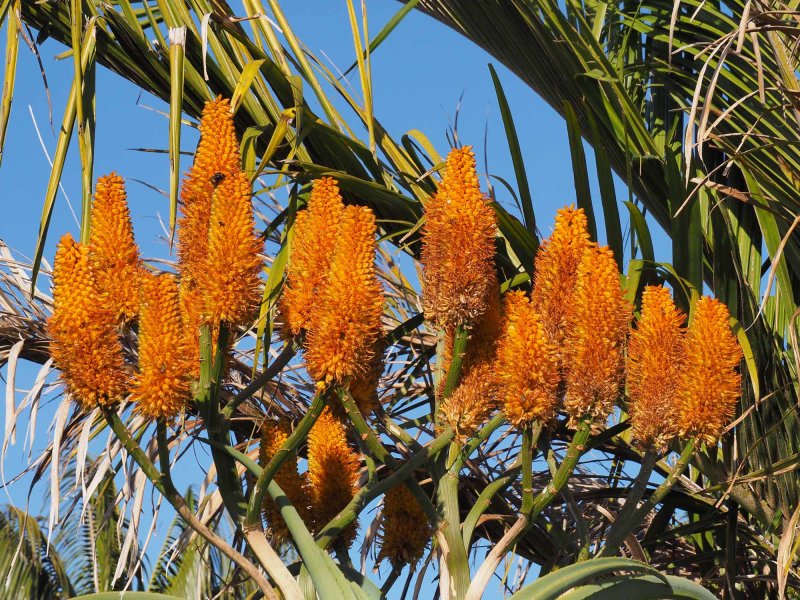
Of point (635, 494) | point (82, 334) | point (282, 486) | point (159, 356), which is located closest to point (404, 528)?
point (282, 486)

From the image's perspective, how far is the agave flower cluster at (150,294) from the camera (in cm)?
210

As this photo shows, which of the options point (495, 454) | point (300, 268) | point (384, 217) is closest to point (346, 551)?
point (300, 268)

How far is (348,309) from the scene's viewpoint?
6.91ft

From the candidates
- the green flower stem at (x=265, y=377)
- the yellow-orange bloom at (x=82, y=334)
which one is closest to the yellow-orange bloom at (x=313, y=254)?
the green flower stem at (x=265, y=377)


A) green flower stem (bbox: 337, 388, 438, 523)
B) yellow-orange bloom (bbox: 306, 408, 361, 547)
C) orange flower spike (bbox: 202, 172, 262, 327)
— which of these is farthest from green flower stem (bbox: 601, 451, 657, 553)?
orange flower spike (bbox: 202, 172, 262, 327)

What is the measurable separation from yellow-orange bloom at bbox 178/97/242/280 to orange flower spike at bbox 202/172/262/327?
0.19ft

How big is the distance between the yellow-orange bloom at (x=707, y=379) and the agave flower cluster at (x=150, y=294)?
0.87 meters

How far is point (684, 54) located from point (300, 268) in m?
2.35

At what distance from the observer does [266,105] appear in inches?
118

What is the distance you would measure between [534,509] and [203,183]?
94 cm

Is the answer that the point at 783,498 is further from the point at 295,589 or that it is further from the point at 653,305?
the point at 295,589

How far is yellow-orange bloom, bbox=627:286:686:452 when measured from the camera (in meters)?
2.28

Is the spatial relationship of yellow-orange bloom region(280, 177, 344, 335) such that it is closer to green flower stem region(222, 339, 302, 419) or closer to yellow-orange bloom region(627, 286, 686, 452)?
green flower stem region(222, 339, 302, 419)

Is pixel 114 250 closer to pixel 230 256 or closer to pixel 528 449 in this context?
pixel 230 256
